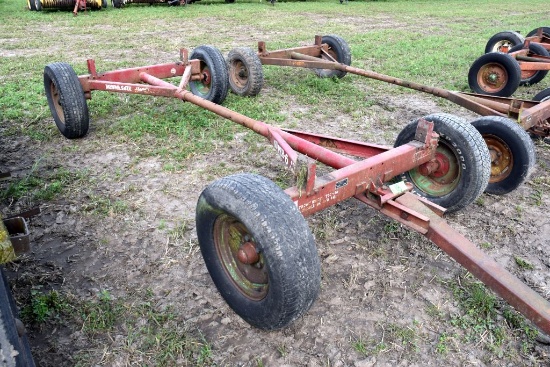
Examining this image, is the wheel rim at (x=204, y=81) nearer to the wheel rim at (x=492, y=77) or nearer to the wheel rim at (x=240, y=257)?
the wheel rim at (x=240, y=257)

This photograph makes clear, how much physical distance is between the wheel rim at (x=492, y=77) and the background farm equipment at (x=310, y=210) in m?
4.24

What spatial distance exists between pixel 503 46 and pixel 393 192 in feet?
25.0

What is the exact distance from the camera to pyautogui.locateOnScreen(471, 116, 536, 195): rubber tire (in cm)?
381

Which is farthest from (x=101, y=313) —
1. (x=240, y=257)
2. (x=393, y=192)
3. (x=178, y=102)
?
(x=178, y=102)

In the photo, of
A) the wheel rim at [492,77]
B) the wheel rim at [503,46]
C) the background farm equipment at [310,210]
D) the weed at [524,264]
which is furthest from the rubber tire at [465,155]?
the wheel rim at [503,46]

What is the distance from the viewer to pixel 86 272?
3.18 metres

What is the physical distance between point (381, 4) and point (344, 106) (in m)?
18.3

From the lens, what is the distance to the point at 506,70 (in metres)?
6.82

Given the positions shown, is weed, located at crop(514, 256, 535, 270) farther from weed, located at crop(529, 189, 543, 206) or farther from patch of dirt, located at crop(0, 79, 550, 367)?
weed, located at crop(529, 189, 543, 206)

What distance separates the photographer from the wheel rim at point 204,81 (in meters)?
6.46

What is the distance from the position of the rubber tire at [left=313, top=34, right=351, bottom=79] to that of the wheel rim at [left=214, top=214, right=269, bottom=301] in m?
5.67

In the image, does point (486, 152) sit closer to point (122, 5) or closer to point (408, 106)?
point (408, 106)

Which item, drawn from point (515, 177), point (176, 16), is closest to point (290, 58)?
point (515, 177)

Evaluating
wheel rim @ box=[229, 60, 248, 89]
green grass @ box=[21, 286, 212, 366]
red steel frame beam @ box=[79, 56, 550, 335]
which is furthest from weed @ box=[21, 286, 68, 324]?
wheel rim @ box=[229, 60, 248, 89]
